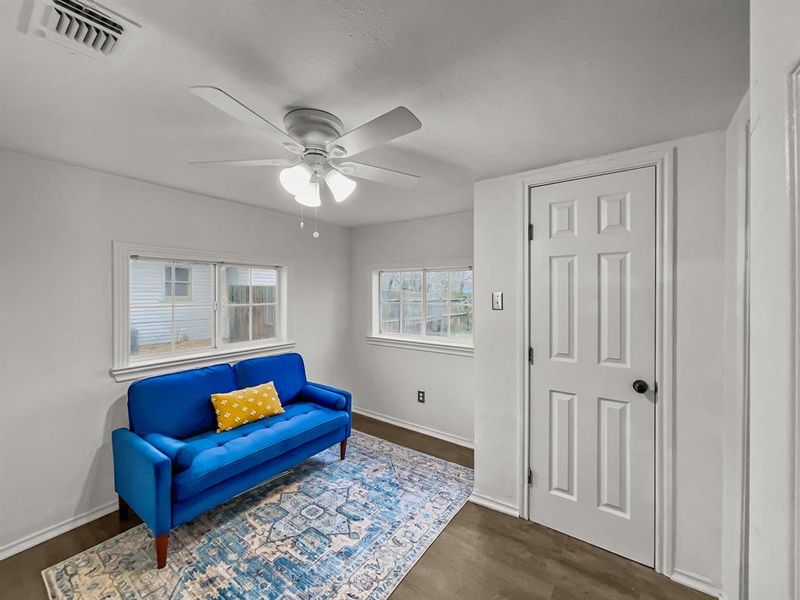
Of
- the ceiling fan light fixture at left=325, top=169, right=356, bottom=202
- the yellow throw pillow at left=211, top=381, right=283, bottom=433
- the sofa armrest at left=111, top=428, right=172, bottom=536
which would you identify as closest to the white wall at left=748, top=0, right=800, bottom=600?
the ceiling fan light fixture at left=325, top=169, right=356, bottom=202

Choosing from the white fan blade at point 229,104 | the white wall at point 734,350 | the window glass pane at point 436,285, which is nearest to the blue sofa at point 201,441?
the window glass pane at point 436,285

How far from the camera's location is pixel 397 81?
1.36m

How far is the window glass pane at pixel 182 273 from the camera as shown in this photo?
287cm

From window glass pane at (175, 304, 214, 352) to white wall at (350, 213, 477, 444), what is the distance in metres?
1.69

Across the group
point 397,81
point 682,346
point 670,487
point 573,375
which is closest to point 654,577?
point 670,487

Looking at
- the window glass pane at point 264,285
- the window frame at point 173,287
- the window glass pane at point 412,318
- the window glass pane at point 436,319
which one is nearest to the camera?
the window frame at point 173,287

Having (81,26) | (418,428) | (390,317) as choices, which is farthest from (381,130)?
(418,428)

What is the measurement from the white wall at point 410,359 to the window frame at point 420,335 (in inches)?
1.3

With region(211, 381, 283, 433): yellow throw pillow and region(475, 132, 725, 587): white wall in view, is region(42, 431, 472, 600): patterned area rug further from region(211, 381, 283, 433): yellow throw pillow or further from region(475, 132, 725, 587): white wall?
region(475, 132, 725, 587): white wall

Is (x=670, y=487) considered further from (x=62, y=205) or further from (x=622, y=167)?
(x=62, y=205)

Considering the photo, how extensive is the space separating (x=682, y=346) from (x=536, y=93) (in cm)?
152

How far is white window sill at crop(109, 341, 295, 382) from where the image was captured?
249 cm

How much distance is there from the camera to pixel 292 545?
6.73 ft

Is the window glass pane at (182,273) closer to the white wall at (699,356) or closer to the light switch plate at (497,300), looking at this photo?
the light switch plate at (497,300)
